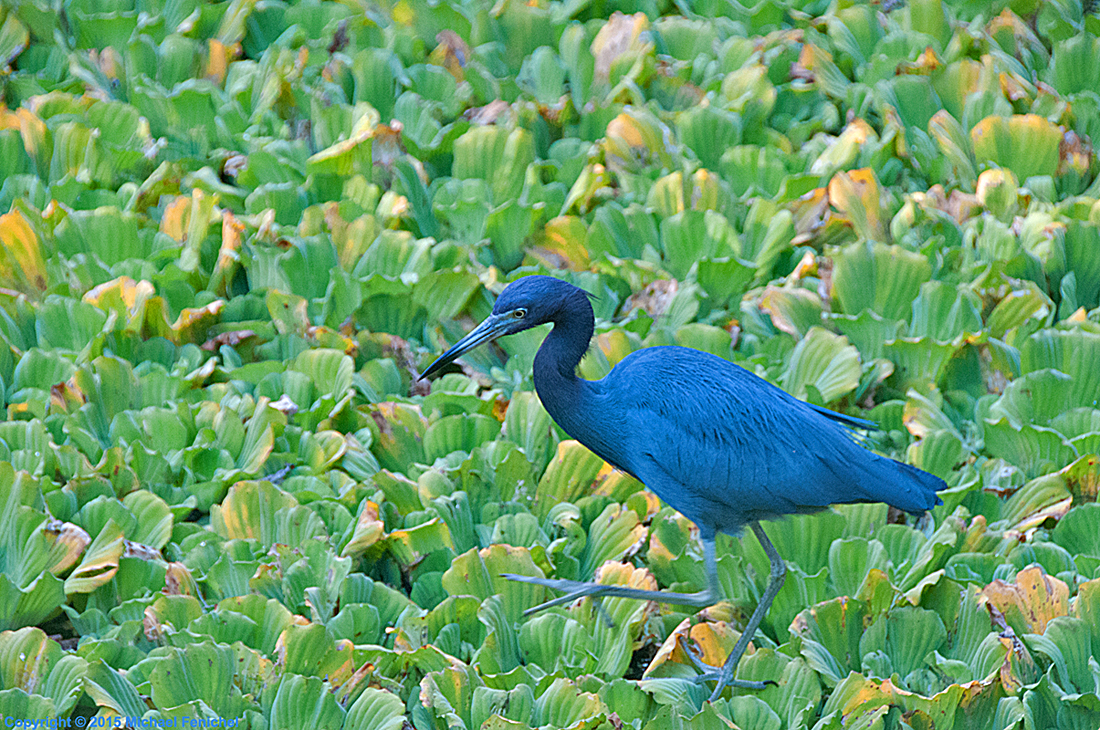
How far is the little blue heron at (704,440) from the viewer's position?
252 centimetres

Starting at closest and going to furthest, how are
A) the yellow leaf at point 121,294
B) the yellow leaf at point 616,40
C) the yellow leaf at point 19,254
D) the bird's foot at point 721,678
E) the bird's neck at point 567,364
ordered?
the bird's foot at point 721,678 < the bird's neck at point 567,364 < the yellow leaf at point 121,294 < the yellow leaf at point 19,254 < the yellow leaf at point 616,40

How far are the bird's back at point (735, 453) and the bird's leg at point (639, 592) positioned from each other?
3.6 inches

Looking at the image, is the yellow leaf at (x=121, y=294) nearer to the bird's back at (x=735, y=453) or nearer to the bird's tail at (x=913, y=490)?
the bird's back at (x=735, y=453)

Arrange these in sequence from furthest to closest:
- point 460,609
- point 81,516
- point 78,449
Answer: point 78,449 → point 81,516 → point 460,609

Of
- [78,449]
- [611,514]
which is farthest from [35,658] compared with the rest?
[611,514]

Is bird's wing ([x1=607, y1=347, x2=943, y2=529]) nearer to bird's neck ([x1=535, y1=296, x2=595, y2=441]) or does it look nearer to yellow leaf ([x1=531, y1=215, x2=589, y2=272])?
bird's neck ([x1=535, y1=296, x2=595, y2=441])

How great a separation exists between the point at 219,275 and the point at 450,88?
1.40m

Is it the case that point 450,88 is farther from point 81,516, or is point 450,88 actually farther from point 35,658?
point 35,658

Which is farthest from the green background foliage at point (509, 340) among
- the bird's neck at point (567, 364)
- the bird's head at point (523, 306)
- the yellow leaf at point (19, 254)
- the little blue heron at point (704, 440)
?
the bird's head at point (523, 306)

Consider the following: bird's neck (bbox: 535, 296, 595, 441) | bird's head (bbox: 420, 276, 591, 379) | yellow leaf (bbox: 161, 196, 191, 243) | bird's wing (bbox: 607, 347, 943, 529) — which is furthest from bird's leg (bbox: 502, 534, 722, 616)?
yellow leaf (bbox: 161, 196, 191, 243)

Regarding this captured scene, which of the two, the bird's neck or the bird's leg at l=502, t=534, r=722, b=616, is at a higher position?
the bird's neck

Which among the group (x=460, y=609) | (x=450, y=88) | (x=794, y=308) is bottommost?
(x=460, y=609)

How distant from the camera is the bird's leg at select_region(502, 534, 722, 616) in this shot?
2609 mm

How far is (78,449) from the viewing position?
116 inches
